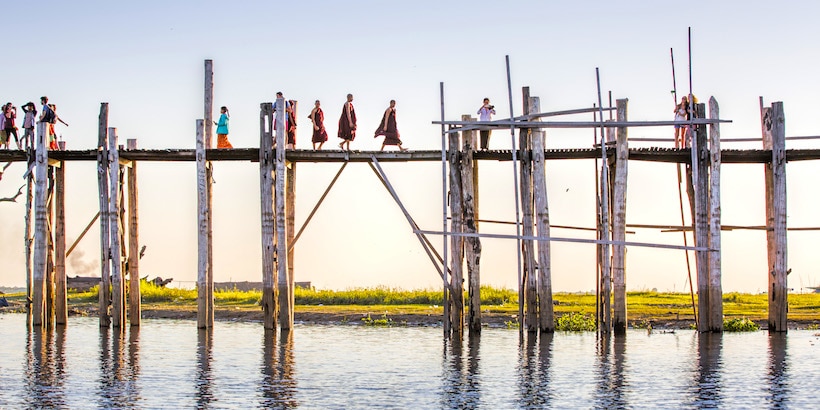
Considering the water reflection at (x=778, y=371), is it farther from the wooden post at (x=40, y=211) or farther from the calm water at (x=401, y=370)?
the wooden post at (x=40, y=211)

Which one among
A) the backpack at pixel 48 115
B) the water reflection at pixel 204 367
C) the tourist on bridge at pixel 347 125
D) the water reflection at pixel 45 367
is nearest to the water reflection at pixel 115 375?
the water reflection at pixel 45 367

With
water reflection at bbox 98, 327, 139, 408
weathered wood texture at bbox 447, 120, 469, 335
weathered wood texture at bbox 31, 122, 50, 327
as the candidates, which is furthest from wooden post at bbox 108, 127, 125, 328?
weathered wood texture at bbox 447, 120, 469, 335

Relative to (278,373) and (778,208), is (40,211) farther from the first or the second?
(778,208)

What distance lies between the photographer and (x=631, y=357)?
27531mm

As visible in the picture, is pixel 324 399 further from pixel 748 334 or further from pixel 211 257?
pixel 748 334

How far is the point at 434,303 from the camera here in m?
43.2

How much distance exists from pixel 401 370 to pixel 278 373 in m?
2.36

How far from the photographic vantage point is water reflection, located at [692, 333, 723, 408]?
21.7m

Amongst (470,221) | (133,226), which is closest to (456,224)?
(470,221)

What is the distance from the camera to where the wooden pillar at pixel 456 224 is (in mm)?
31453

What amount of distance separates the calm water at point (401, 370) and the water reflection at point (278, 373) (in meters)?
0.03

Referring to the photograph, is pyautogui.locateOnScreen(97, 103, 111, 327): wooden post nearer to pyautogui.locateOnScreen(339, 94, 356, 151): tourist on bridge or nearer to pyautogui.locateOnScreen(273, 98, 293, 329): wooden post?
pyautogui.locateOnScreen(273, 98, 293, 329): wooden post

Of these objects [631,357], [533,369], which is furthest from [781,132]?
[533,369]

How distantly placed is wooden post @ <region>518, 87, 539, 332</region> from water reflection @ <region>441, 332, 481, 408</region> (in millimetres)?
1490
